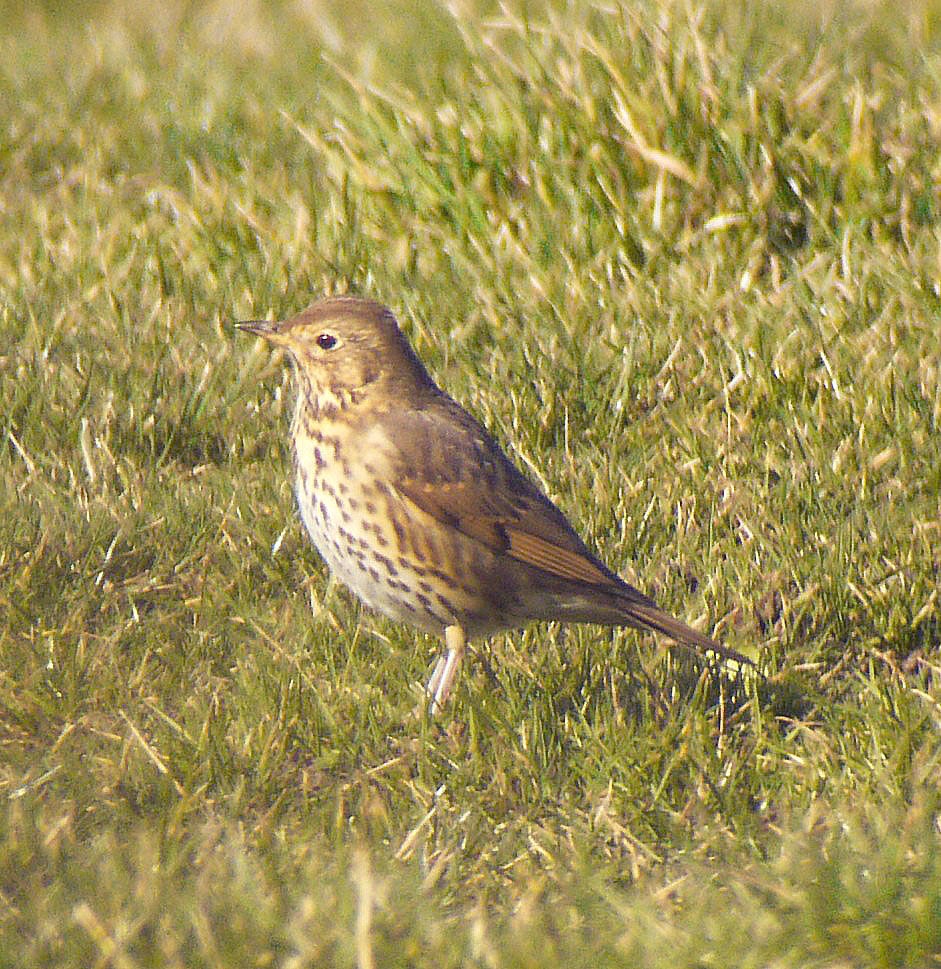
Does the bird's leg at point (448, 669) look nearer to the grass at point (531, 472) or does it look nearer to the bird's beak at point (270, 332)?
the grass at point (531, 472)

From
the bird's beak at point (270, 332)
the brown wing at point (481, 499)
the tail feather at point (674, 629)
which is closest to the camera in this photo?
the tail feather at point (674, 629)

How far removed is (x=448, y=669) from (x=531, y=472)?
3.72ft

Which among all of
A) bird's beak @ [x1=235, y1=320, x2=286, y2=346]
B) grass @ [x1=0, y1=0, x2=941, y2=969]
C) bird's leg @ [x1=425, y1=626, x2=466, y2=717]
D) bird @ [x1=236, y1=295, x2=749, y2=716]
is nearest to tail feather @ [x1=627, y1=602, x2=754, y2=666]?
bird @ [x1=236, y1=295, x2=749, y2=716]

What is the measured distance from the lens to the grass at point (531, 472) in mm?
3457

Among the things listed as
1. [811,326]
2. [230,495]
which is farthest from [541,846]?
[811,326]

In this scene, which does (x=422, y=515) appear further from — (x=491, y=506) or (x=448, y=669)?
(x=448, y=669)

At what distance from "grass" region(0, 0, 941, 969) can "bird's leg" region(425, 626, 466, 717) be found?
5 centimetres

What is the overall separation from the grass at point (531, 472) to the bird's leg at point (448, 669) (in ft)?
0.17

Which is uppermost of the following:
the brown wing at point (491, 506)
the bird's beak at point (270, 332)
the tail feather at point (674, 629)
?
the bird's beak at point (270, 332)

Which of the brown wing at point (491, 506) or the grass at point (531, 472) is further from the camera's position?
the brown wing at point (491, 506)

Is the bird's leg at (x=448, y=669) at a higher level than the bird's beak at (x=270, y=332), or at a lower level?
lower

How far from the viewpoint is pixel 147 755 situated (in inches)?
159

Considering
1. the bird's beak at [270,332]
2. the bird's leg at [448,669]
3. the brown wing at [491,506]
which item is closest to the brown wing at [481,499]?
the brown wing at [491,506]

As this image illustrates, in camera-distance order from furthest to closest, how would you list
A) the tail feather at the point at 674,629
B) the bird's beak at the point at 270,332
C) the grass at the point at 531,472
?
the bird's beak at the point at 270,332 → the tail feather at the point at 674,629 → the grass at the point at 531,472
